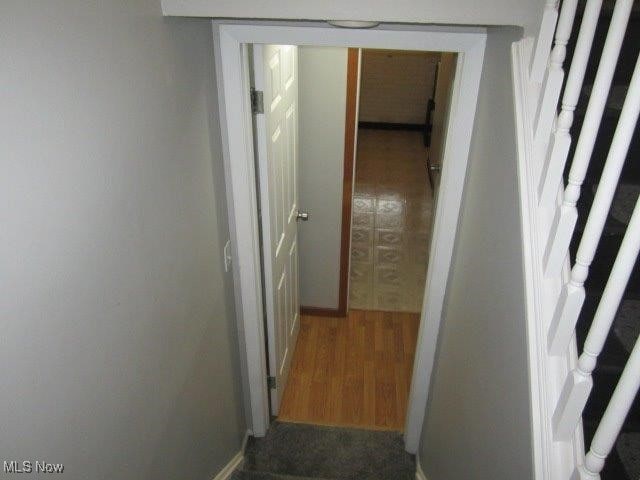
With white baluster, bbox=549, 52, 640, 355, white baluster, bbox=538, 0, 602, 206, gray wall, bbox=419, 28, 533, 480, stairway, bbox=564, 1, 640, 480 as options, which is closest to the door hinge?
gray wall, bbox=419, 28, 533, 480

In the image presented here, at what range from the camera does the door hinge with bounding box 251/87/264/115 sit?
1.89 m

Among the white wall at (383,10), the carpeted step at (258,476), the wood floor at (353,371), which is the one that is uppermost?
the white wall at (383,10)

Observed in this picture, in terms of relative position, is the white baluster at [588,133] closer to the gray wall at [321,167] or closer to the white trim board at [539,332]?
the white trim board at [539,332]

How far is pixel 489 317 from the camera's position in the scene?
1438mm

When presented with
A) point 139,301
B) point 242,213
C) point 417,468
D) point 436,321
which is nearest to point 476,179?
point 436,321

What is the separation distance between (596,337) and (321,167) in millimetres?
2400

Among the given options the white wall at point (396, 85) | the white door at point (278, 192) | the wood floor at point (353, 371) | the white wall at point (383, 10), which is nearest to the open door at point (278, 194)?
the white door at point (278, 192)

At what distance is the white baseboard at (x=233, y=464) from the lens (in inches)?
91.7

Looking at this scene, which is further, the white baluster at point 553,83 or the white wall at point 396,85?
the white wall at point 396,85

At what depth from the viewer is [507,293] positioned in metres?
1.27

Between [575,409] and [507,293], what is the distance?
0.42m

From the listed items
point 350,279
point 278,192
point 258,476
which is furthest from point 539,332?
point 350,279

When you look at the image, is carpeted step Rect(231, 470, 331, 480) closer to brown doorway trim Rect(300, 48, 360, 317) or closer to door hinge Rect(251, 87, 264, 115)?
brown doorway trim Rect(300, 48, 360, 317)

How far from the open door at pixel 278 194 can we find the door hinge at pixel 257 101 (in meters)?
0.01
